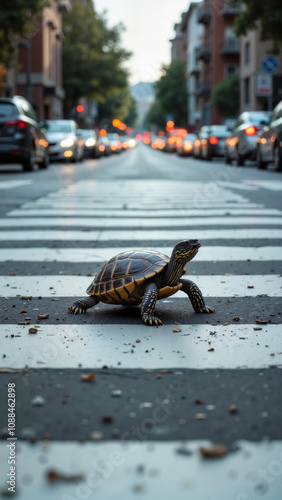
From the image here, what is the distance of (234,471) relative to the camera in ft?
6.06

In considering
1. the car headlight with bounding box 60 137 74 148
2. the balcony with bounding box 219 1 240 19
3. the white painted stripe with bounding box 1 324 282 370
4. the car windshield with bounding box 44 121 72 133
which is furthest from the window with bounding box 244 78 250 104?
the white painted stripe with bounding box 1 324 282 370

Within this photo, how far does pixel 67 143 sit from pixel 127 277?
24218mm

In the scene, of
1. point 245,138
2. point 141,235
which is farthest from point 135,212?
point 245,138

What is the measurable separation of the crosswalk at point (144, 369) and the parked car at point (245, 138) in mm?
17157

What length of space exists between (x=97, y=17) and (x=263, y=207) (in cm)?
5986

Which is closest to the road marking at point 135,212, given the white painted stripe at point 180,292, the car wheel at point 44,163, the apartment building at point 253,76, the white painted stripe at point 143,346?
the white painted stripe at point 180,292

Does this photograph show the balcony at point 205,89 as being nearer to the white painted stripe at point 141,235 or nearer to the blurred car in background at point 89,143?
the blurred car in background at point 89,143

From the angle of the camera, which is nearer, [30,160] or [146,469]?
[146,469]

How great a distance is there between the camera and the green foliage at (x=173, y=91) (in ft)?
328

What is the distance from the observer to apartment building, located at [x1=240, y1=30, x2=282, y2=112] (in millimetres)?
44031

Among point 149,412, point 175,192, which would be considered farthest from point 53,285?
point 175,192

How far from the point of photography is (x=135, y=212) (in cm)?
923

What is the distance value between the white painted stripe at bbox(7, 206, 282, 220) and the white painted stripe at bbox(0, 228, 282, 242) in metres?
1.46

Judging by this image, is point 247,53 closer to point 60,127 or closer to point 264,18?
point 60,127
